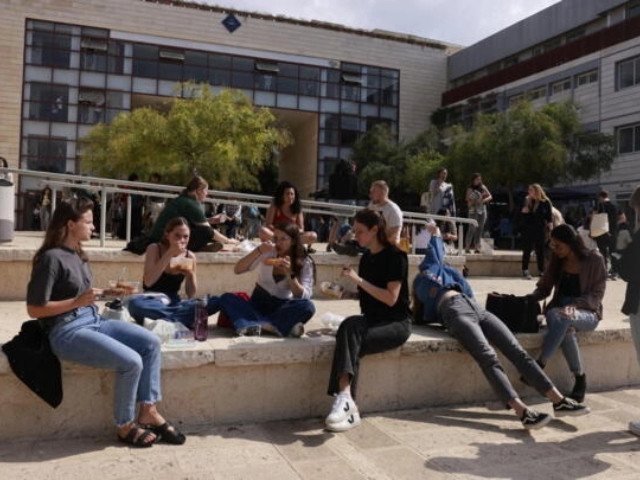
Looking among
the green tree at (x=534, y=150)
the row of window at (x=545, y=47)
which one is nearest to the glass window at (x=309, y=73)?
the row of window at (x=545, y=47)

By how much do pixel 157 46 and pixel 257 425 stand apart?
34396 millimetres

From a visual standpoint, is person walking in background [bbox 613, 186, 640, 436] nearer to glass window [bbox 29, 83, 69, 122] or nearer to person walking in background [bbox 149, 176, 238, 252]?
person walking in background [bbox 149, 176, 238, 252]

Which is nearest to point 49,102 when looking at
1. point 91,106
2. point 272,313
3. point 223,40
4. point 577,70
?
point 91,106

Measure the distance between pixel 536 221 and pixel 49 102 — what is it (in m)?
30.3

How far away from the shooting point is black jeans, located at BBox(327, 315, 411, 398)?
4.01 m

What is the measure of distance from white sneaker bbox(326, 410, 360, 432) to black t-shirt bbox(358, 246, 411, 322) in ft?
2.39

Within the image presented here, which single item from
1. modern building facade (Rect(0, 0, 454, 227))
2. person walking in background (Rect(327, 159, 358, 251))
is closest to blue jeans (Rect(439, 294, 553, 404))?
person walking in background (Rect(327, 159, 358, 251))

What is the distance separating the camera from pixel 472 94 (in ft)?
124

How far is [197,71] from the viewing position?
35.3m

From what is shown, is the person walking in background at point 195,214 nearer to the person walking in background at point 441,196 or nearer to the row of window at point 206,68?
the person walking in background at point 441,196

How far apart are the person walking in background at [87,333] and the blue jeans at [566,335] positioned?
3097mm

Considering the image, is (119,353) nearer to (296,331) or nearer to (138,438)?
(138,438)

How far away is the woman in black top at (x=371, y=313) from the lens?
4.00 metres

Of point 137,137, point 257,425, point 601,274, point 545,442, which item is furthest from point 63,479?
point 137,137
